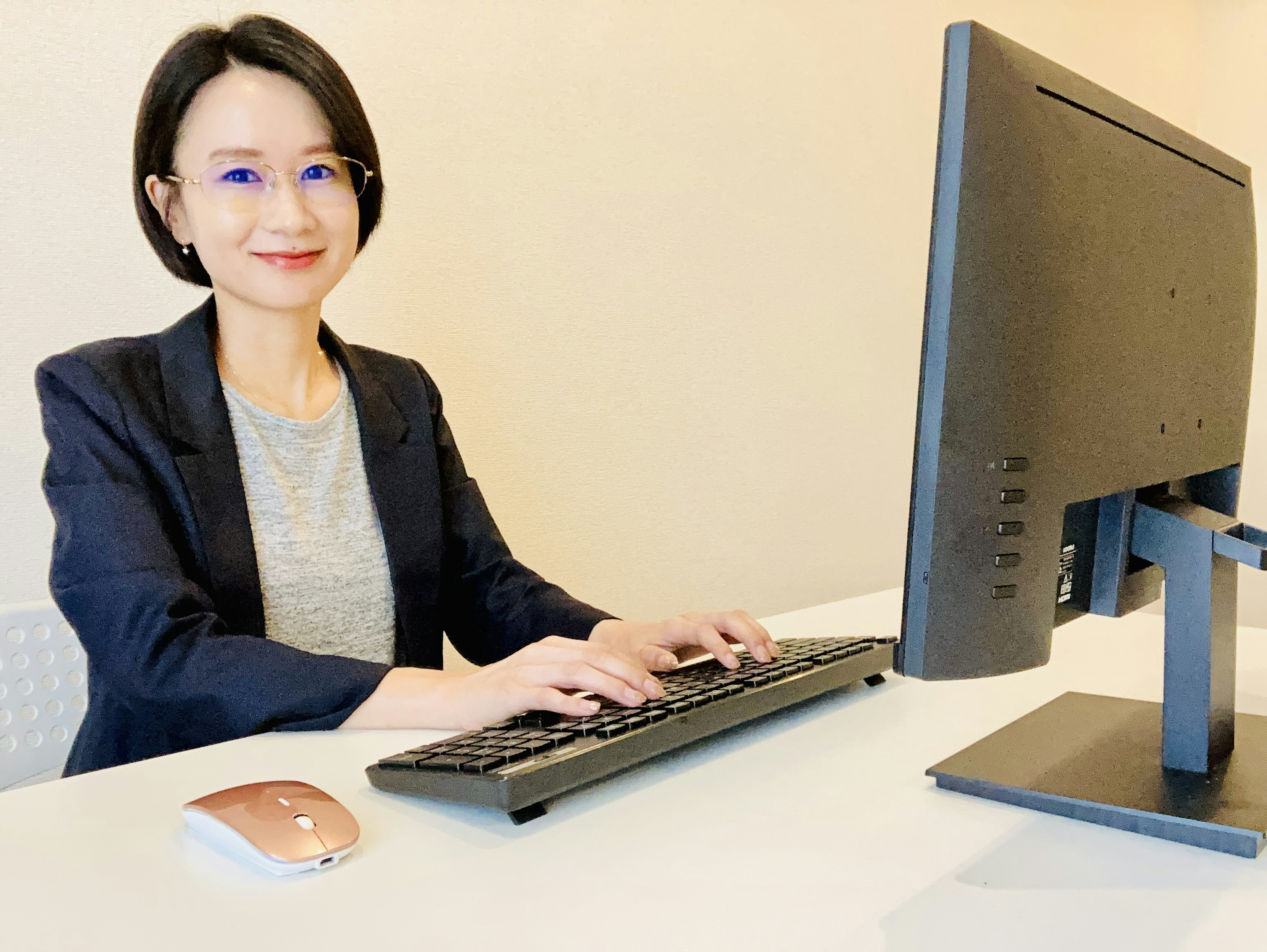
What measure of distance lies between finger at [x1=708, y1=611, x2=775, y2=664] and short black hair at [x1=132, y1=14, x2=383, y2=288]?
2.34ft

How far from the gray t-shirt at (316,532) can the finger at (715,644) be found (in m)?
0.46

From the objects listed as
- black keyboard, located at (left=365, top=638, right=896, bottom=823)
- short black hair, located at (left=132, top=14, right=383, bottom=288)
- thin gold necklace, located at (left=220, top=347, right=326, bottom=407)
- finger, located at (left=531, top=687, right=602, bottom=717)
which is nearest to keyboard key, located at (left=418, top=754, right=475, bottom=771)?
black keyboard, located at (left=365, top=638, right=896, bottom=823)

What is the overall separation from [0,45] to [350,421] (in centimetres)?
65

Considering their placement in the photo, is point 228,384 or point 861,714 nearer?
point 861,714

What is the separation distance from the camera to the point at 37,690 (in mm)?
1080

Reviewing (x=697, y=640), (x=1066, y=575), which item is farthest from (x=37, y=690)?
(x=1066, y=575)

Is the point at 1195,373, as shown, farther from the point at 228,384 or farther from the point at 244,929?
the point at 228,384

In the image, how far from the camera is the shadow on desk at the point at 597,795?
2.10 feet

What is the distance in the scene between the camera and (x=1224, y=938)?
501mm

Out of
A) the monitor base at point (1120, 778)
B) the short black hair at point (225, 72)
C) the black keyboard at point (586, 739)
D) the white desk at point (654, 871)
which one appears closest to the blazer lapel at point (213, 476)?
the short black hair at point (225, 72)

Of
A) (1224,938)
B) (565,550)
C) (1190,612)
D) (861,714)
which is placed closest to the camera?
(1224,938)

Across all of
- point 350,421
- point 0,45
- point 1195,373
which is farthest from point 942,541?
point 0,45

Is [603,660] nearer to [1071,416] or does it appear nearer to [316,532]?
[1071,416]

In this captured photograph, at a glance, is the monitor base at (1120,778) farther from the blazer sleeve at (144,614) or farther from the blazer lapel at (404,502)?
the blazer lapel at (404,502)
